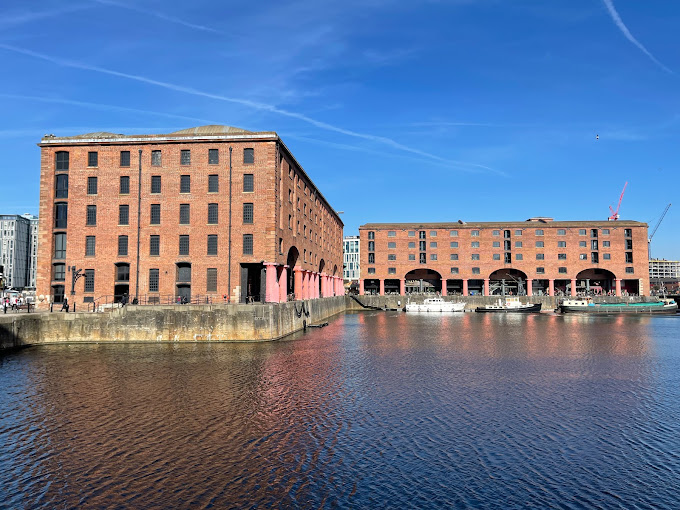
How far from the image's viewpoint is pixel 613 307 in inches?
3585

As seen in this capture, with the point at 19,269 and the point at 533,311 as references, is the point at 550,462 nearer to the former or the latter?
the point at 533,311

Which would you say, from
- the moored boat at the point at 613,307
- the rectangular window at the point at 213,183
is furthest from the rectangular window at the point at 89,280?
the moored boat at the point at 613,307

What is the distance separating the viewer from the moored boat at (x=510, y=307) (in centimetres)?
9212

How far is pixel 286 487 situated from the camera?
12023 mm

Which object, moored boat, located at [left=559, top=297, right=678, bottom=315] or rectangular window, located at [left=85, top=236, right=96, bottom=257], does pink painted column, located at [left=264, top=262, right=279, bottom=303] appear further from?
moored boat, located at [left=559, top=297, right=678, bottom=315]

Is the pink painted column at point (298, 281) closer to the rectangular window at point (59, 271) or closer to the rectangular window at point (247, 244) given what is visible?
the rectangular window at point (247, 244)

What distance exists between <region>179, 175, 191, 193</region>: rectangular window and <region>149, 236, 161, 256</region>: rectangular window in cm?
508

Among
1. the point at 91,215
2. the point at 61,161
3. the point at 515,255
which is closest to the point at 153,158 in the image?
the point at 91,215

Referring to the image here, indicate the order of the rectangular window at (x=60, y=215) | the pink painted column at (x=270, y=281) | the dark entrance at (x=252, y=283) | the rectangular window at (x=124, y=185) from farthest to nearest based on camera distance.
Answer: the rectangular window at (x=60, y=215) → the rectangular window at (x=124, y=185) → the dark entrance at (x=252, y=283) → the pink painted column at (x=270, y=281)

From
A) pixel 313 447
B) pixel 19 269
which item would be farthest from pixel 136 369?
pixel 19 269

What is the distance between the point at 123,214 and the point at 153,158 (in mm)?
6116

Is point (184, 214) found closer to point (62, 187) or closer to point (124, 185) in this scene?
point (124, 185)

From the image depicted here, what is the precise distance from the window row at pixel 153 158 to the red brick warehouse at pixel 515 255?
68380 millimetres

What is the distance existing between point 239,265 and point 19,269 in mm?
162123
